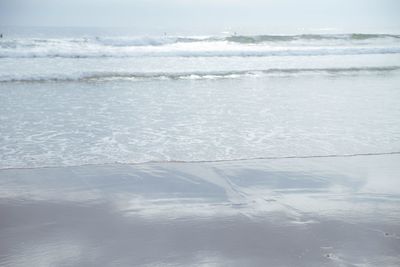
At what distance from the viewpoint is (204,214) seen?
3861 millimetres

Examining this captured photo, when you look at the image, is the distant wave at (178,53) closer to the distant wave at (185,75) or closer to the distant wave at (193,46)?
the distant wave at (193,46)

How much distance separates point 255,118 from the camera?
8242 mm

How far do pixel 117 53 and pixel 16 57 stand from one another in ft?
16.6

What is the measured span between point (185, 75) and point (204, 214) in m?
12.2

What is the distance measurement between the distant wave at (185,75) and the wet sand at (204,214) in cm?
947

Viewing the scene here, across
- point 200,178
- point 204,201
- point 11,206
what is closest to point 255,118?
point 200,178

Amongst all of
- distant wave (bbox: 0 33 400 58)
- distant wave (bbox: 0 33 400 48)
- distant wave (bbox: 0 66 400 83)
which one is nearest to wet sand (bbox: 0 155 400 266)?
distant wave (bbox: 0 66 400 83)

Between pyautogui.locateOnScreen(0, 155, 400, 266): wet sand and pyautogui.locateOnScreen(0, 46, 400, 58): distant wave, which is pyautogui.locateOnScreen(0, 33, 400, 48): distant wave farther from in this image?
pyautogui.locateOnScreen(0, 155, 400, 266): wet sand

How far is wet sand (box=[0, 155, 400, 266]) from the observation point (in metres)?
3.09

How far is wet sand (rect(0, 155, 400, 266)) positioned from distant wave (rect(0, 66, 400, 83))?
9.47m

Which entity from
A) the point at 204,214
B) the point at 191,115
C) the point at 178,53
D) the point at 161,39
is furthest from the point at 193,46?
the point at 204,214

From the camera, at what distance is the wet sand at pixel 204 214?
309 centimetres

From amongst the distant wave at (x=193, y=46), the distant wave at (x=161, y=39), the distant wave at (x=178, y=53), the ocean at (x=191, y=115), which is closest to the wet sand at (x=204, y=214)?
the ocean at (x=191, y=115)

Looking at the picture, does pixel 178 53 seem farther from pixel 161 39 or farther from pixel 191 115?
pixel 191 115
